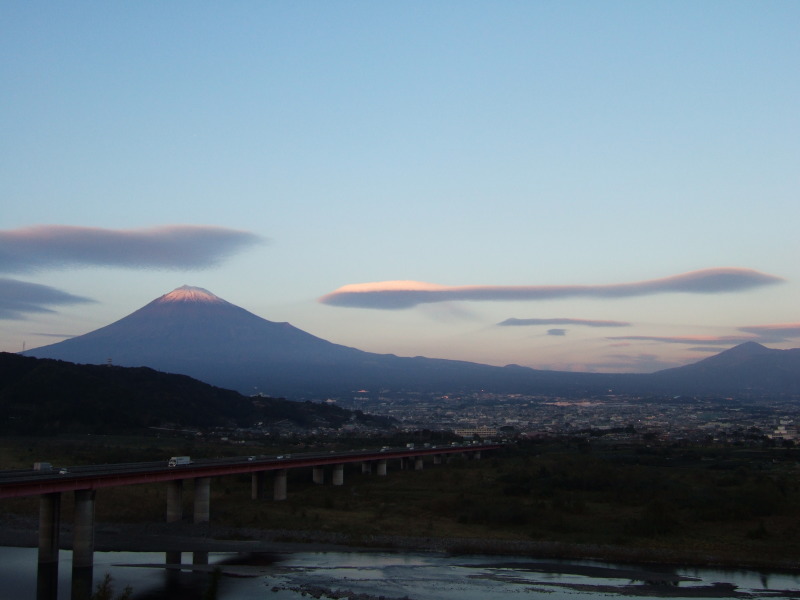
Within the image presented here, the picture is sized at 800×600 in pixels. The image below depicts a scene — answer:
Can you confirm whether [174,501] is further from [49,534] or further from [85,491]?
[49,534]

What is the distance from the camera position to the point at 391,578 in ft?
117

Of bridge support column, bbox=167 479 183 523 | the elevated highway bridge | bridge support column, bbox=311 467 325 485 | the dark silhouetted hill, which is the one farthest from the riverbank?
the dark silhouetted hill

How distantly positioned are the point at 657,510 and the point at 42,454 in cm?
5107

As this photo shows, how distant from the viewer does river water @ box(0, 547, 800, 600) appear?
33.0 metres

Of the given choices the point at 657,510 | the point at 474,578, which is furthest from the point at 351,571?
the point at 657,510

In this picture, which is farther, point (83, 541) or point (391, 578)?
point (83, 541)

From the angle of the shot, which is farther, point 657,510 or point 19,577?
point 657,510

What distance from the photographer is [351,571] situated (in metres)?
37.5

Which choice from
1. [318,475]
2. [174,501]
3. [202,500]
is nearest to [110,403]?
[318,475]

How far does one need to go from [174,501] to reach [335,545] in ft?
34.9

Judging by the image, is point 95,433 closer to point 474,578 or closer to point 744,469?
point 744,469

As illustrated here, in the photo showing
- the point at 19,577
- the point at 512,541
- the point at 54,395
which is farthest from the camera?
the point at 54,395

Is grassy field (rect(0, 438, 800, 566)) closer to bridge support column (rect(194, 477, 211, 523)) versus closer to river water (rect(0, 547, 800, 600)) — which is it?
bridge support column (rect(194, 477, 211, 523))

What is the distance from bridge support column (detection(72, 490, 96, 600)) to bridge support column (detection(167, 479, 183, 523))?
992 cm
